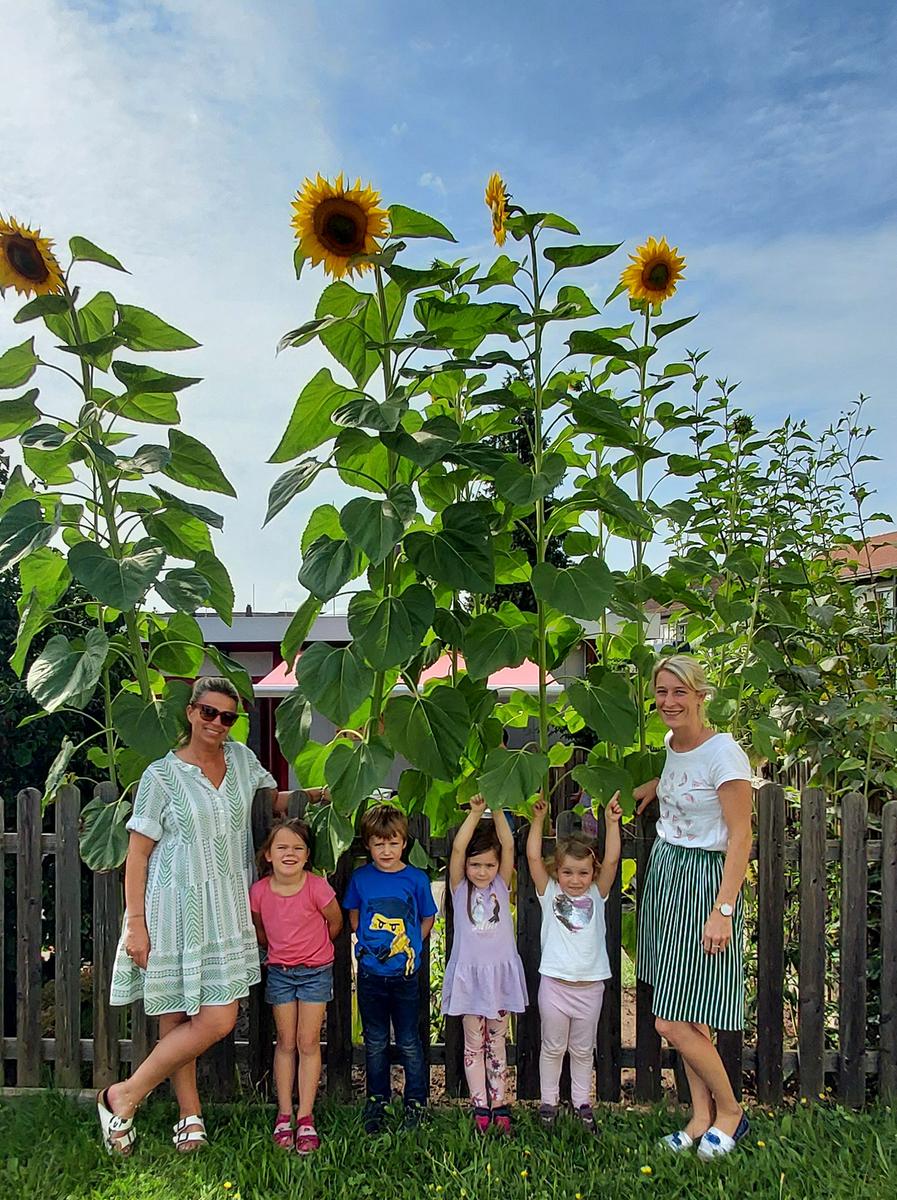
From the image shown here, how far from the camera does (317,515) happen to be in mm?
3111

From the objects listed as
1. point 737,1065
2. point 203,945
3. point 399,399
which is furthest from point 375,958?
point 399,399

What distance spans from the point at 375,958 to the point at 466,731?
0.78 m

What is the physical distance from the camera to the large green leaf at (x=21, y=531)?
2.75 metres

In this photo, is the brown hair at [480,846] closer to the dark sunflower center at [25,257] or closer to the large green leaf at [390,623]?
the large green leaf at [390,623]

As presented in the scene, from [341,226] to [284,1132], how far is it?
266cm

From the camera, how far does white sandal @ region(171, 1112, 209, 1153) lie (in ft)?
9.61

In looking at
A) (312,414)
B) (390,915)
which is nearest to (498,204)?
(312,414)

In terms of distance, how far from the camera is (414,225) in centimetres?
272

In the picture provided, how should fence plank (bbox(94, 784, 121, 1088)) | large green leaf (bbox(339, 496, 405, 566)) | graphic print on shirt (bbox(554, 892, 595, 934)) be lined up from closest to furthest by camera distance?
large green leaf (bbox(339, 496, 405, 566))
graphic print on shirt (bbox(554, 892, 595, 934))
fence plank (bbox(94, 784, 121, 1088))

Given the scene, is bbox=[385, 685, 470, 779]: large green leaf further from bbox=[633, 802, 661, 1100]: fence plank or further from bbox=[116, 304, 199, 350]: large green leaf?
bbox=[116, 304, 199, 350]: large green leaf

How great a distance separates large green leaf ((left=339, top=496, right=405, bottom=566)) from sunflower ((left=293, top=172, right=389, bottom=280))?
669 millimetres

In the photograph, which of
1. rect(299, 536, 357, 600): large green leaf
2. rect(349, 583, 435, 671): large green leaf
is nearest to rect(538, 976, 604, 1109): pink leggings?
rect(349, 583, 435, 671): large green leaf

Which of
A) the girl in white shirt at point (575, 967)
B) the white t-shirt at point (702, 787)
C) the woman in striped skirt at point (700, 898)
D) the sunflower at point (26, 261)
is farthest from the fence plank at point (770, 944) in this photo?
the sunflower at point (26, 261)

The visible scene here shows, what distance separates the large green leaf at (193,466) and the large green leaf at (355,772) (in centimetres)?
95
